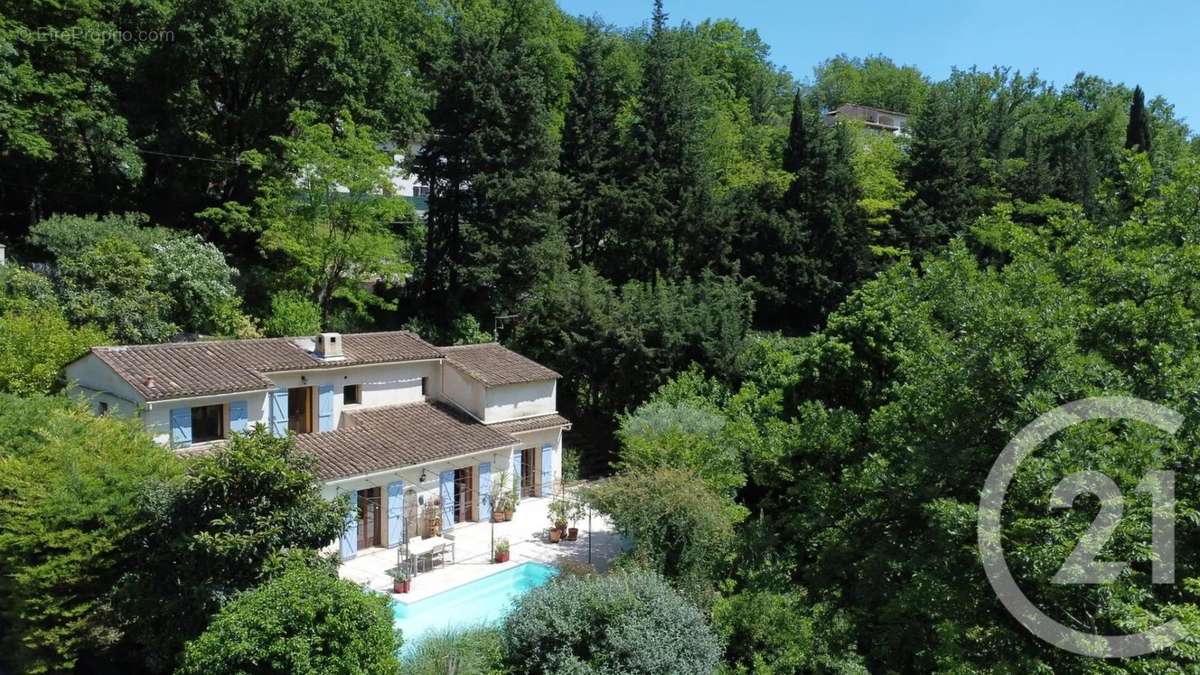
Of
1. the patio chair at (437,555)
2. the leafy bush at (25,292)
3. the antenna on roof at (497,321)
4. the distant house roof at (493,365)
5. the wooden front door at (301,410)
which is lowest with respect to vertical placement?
the patio chair at (437,555)

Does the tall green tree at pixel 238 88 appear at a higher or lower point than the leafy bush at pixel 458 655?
higher

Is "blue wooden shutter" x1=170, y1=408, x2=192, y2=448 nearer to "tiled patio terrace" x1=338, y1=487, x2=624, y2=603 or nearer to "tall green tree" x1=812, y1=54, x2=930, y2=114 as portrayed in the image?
"tiled patio terrace" x1=338, y1=487, x2=624, y2=603

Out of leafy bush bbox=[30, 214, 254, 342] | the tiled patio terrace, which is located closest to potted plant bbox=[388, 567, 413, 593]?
the tiled patio terrace

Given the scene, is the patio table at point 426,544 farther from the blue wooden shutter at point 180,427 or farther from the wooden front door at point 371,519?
the blue wooden shutter at point 180,427

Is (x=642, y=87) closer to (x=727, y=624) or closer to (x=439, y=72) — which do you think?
(x=439, y=72)

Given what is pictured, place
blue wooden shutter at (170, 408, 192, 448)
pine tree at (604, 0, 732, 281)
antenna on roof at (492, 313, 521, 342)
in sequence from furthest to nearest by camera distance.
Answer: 1. pine tree at (604, 0, 732, 281)
2. antenna on roof at (492, 313, 521, 342)
3. blue wooden shutter at (170, 408, 192, 448)

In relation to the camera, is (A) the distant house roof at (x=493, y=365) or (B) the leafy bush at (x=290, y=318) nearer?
(A) the distant house roof at (x=493, y=365)

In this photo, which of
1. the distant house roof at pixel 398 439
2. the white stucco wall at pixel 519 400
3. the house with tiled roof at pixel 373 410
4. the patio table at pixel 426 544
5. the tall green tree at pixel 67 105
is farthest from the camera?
the tall green tree at pixel 67 105

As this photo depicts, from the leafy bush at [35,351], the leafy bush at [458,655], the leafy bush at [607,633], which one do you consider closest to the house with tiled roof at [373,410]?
the leafy bush at [35,351]
